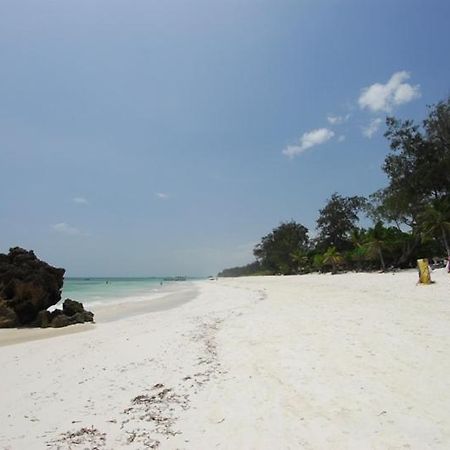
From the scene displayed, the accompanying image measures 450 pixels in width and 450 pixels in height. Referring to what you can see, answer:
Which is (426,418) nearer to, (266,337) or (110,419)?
(110,419)

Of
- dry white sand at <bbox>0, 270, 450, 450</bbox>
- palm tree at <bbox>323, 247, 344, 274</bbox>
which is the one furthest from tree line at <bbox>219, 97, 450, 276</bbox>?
dry white sand at <bbox>0, 270, 450, 450</bbox>

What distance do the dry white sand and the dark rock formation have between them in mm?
7086

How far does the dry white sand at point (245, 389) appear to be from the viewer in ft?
16.9

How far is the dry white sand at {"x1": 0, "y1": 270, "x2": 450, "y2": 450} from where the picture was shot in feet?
16.9

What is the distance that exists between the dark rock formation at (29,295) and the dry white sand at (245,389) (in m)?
7.09

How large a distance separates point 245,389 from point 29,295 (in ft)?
56.4

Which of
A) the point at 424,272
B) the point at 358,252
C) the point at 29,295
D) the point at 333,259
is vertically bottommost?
the point at 424,272

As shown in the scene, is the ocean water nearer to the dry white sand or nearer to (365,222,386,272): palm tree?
the dry white sand

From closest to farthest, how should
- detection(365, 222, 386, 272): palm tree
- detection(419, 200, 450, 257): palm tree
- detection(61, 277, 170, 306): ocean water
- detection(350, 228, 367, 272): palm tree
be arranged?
detection(419, 200, 450, 257): palm tree
detection(61, 277, 170, 306): ocean water
detection(365, 222, 386, 272): palm tree
detection(350, 228, 367, 272): palm tree

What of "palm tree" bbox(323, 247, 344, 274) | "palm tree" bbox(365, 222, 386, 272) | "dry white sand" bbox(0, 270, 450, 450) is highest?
"palm tree" bbox(365, 222, 386, 272)

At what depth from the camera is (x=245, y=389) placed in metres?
6.90

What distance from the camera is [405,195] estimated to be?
4453 cm

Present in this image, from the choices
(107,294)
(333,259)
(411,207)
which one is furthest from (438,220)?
(107,294)

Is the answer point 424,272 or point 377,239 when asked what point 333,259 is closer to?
point 377,239
